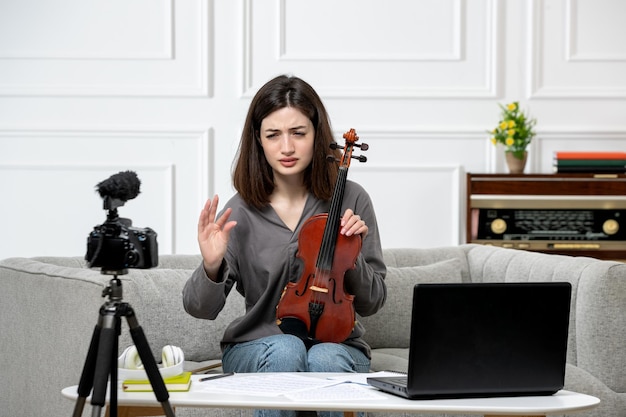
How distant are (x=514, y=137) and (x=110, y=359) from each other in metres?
2.91

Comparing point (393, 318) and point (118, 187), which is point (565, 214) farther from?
point (118, 187)

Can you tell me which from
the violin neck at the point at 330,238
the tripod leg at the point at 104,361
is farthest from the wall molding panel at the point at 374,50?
the tripod leg at the point at 104,361

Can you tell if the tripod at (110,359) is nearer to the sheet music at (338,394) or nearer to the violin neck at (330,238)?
the sheet music at (338,394)

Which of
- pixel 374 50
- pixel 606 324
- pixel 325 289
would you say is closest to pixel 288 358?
pixel 325 289

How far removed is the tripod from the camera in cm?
146

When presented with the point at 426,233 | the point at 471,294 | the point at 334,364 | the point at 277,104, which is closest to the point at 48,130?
the point at 426,233

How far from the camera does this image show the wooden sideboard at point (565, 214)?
13.0ft

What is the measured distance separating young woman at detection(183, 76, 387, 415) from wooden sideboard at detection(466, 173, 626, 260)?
1.59m

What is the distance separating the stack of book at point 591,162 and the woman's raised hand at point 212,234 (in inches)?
90.4

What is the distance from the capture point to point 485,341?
1.59 metres

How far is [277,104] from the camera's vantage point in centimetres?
247

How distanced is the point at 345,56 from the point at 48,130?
53.7 inches

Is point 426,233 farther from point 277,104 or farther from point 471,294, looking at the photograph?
point 471,294

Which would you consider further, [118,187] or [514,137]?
[514,137]
